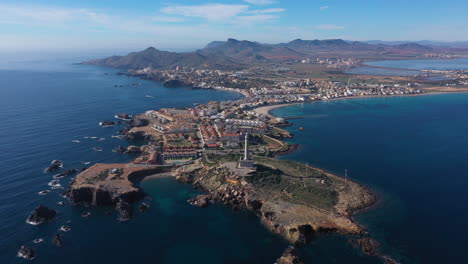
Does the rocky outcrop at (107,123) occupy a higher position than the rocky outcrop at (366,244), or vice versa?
the rocky outcrop at (107,123)

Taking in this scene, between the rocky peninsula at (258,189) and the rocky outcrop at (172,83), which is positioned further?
the rocky outcrop at (172,83)

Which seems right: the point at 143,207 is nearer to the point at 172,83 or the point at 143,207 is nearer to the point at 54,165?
the point at 54,165

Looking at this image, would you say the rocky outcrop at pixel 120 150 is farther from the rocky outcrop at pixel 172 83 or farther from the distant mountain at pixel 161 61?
the distant mountain at pixel 161 61

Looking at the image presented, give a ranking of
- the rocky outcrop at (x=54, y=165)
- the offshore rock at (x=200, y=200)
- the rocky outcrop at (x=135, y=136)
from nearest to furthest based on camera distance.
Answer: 1. the offshore rock at (x=200, y=200)
2. the rocky outcrop at (x=54, y=165)
3. the rocky outcrop at (x=135, y=136)

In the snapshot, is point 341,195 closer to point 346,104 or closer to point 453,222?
point 453,222

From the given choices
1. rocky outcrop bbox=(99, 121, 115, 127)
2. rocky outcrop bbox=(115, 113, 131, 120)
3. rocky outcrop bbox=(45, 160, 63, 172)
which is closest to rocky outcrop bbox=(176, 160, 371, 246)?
rocky outcrop bbox=(45, 160, 63, 172)

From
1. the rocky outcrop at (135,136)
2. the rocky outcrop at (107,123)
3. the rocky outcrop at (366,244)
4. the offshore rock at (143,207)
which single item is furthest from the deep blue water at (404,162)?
the rocky outcrop at (107,123)

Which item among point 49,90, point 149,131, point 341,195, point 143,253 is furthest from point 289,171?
point 49,90

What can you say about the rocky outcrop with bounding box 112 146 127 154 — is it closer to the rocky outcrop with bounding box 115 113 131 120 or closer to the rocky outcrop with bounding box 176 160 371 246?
the rocky outcrop with bounding box 176 160 371 246
